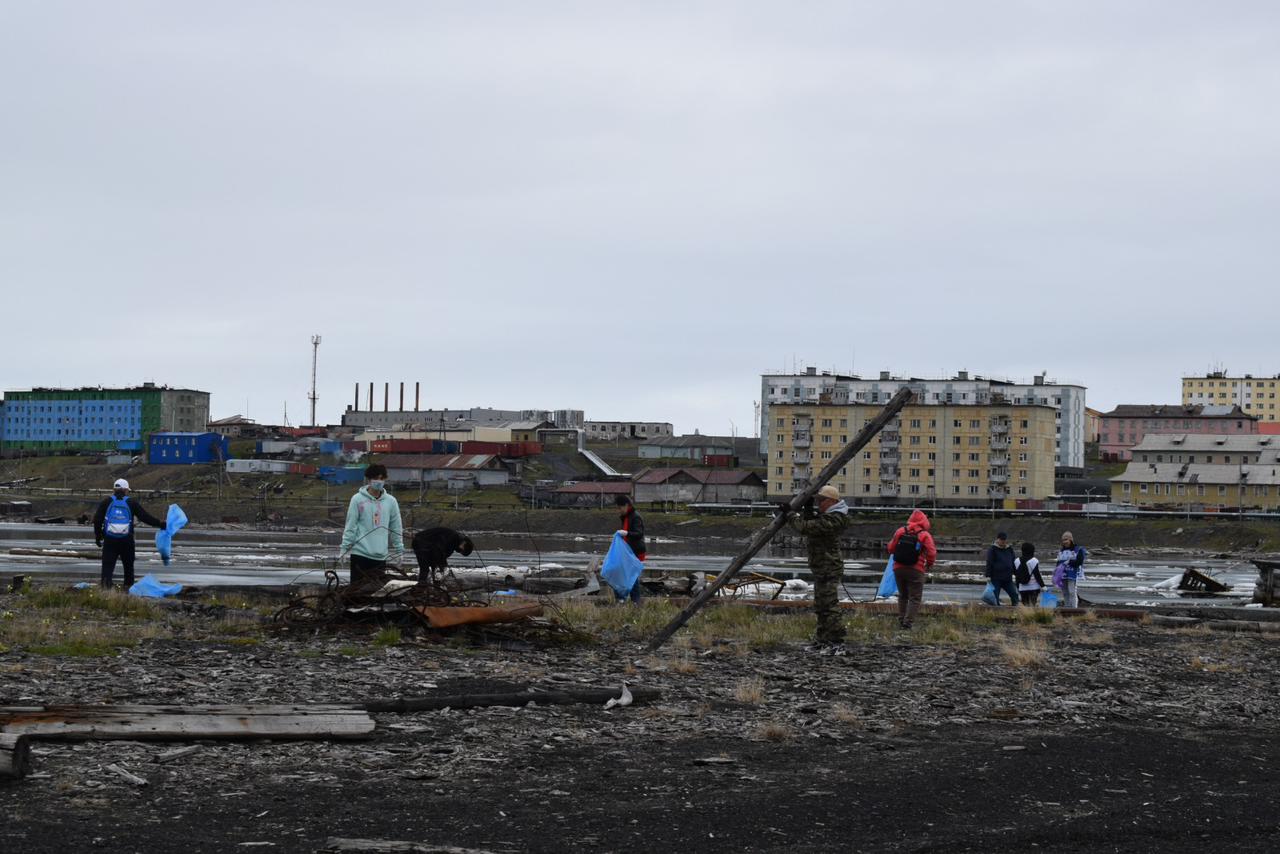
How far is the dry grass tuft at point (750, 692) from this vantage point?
13141 mm

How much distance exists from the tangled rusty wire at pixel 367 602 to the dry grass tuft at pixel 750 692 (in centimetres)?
429

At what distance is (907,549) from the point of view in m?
20.9

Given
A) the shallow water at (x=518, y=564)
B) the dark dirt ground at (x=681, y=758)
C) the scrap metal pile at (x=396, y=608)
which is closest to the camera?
the dark dirt ground at (x=681, y=758)

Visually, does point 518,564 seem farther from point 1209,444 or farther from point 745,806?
point 1209,444

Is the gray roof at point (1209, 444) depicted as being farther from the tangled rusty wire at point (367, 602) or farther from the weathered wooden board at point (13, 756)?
the weathered wooden board at point (13, 756)

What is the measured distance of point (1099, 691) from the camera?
48.6 feet

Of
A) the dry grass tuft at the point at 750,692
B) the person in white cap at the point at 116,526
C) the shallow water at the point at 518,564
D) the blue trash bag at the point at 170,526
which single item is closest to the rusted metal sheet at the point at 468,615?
the dry grass tuft at the point at 750,692

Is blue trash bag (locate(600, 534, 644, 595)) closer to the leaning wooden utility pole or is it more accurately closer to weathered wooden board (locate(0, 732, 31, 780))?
the leaning wooden utility pole

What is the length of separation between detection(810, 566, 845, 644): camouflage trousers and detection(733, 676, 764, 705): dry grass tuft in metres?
3.75

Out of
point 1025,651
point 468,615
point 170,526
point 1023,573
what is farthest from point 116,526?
point 1023,573

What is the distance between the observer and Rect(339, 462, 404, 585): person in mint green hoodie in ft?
60.9

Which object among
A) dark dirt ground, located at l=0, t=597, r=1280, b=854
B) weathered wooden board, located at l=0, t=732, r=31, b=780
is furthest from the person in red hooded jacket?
weathered wooden board, located at l=0, t=732, r=31, b=780

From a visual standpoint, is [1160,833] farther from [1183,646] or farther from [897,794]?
[1183,646]

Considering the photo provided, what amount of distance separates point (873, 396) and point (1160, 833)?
165m
